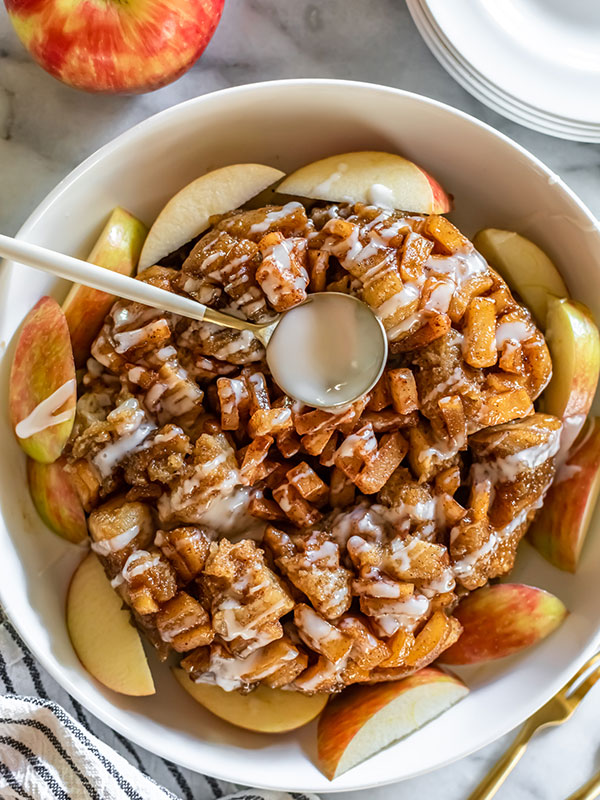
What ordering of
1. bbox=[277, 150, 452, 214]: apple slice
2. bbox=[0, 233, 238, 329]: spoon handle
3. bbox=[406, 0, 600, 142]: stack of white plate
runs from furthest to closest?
bbox=[406, 0, 600, 142]: stack of white plate
bbox=[277, 150, 452, 214]: apple slice
bbox=[0, 233, 238, 329]: spoon handle

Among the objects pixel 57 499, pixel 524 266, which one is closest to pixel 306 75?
pixel 524 266

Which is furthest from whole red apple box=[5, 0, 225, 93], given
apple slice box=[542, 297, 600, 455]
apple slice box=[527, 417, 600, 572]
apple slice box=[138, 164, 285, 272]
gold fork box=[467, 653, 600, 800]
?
gold fork box=[467, 653, 600, 800]

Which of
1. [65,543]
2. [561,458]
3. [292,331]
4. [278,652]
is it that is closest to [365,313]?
[292,331]

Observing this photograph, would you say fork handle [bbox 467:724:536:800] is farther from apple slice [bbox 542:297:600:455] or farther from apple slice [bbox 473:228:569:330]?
apple slice [bbox 473:228:569:330]

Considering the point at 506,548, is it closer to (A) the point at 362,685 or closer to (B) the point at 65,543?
(A) the point at 362,685

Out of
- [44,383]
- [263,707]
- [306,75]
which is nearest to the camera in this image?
[44,383]

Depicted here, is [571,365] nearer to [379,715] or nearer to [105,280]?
[379,715]

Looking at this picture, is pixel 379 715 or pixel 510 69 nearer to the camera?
pixel 379 715

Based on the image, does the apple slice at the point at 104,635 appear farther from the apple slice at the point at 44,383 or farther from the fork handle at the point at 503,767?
the fork handle at the point at 503,767
